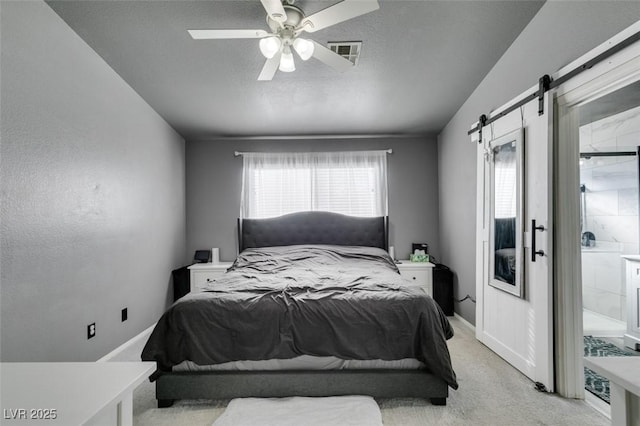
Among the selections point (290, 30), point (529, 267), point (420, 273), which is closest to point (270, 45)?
point (290, 30)

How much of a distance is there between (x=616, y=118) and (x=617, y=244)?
1.56 meters

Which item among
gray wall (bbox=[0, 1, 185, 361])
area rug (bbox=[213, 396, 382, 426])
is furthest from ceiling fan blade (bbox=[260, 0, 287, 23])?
area rug (bbox=[213, 396, 382, 426])

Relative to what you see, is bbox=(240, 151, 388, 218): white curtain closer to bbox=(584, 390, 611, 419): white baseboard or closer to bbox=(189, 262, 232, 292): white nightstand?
bbox=(189, 262, 232, 292): white nightstand

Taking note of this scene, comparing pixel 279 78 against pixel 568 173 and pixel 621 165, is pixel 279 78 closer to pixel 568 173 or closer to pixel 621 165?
pixel 568 173

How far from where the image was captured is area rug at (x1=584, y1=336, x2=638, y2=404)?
2.15m

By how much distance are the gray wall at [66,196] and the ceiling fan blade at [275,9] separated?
5.11 ft

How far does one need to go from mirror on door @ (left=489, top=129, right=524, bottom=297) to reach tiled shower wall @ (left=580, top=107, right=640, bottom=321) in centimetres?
203

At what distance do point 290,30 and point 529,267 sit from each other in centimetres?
239

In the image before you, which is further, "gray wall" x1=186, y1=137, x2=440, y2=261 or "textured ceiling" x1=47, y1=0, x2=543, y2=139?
"gray wall" x1=186, y1=137, x2=440, y2=261

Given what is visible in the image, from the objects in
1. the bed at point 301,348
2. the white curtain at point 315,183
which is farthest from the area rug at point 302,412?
the white curtain at point 315,183

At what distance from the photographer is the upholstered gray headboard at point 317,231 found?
4516 millimetres

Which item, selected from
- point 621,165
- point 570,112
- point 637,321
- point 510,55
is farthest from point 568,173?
point 621,165

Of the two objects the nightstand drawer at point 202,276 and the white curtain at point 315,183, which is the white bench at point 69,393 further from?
the white curtain at point 315,183

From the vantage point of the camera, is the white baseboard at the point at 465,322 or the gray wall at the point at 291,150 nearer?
the white baseboard at the point at 465,322
